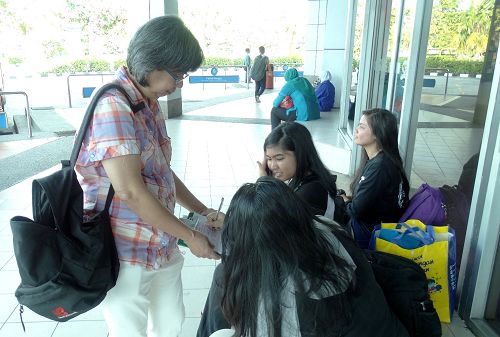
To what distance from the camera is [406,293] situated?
156cm

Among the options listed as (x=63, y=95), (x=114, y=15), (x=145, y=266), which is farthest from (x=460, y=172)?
(x=114, y=15)

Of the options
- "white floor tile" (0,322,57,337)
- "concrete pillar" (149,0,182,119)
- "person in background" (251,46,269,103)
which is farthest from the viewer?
"person in background" (251,46,269,103)

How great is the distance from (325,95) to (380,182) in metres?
7.14

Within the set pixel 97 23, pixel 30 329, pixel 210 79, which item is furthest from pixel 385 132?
pixel 97 23

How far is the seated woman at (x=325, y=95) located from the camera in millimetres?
9281

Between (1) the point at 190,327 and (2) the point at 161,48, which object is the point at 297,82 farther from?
(2) the point at 161,48

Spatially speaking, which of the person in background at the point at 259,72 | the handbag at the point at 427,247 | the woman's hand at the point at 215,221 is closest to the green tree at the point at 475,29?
the handbag at the point at 427,247

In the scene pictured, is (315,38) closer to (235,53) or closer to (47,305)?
(47,305)

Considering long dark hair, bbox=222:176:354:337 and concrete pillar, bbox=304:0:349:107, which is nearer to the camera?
long dark hair, bbox=222:176:354:337

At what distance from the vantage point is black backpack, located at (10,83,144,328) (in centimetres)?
112

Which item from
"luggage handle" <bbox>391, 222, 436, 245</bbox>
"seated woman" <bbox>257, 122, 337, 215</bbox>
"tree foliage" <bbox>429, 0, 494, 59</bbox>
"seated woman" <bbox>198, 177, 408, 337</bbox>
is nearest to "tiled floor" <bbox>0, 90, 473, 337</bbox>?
"luggage handle" <bbox>391, 222, 436, 245</bbox>

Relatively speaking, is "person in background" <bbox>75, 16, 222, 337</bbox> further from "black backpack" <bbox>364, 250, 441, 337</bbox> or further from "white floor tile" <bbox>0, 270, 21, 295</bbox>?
"white floor tile" <bbox>0, 270, 21, 295</bbox>

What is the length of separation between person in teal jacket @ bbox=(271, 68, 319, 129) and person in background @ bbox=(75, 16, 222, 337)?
5109mm

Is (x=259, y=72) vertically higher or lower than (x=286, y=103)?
higher
